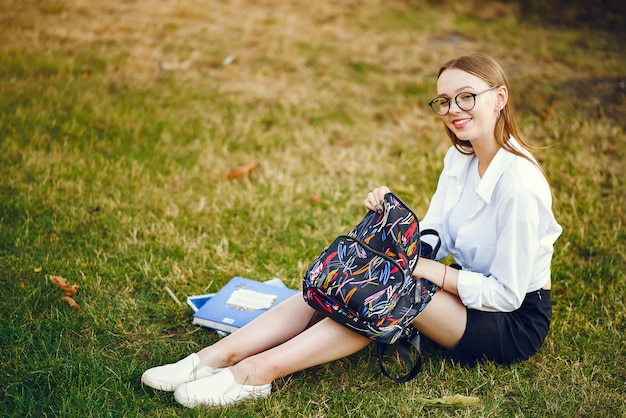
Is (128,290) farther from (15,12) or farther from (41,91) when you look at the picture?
(15,12)

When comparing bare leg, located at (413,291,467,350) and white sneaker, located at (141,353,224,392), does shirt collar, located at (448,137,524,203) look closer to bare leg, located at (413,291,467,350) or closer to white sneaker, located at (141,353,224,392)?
bare leg, located at (413,291,467,350)

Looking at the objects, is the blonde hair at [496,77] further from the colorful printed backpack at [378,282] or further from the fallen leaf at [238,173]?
the fallen leaf at [238,173]

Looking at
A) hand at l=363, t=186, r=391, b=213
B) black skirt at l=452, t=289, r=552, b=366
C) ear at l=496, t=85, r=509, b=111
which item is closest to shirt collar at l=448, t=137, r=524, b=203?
ear at l=496, t=85, r=509, b=111

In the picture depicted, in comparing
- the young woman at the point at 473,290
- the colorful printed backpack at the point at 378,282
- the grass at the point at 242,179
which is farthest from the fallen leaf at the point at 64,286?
the colorful printed backpack at the point at 378,282

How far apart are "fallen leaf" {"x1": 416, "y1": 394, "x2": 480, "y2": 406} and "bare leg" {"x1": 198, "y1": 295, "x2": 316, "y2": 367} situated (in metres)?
0.64

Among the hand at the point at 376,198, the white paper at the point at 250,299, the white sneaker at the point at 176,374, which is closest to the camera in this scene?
the white sneaker at the point at 176,374

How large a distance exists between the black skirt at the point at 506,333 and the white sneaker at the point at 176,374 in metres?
1.15

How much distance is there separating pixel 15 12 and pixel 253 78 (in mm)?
3806

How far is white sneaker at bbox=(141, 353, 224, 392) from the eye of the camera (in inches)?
104

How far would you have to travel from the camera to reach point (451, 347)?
2.88 m

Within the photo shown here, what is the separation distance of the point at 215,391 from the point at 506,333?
1.33m

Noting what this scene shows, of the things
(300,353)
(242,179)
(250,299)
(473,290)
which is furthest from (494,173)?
(242,179)

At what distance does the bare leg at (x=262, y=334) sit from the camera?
108 inches

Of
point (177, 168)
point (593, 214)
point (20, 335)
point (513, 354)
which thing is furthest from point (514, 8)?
point (20, 335)
